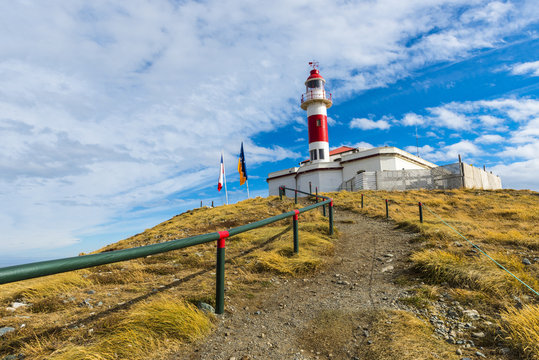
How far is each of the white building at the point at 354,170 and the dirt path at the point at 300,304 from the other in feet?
72.3

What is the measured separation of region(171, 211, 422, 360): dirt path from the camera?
279 cm

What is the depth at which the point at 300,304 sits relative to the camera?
3.91m

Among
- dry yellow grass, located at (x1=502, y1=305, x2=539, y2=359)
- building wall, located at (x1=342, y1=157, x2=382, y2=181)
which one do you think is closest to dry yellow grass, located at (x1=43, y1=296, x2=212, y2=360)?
dry yellow grass, located at (x1=502, y1=305, x2=539, y2=359)

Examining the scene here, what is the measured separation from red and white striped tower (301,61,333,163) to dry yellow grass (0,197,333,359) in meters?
27.8

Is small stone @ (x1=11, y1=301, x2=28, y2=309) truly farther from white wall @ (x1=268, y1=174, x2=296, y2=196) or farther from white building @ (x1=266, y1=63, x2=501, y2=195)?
white wall @ (x1=268, y1=174, x2=296, y2=196)

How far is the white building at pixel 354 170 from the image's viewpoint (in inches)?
1050

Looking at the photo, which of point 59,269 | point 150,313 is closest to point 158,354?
point 150,313

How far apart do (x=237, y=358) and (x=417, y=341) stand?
5.62ft

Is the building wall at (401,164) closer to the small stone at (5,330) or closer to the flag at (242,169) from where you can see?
the flag at (242,169)

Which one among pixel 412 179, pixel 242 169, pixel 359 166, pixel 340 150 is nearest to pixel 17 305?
pixel 242 169

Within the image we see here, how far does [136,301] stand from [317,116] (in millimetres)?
32486

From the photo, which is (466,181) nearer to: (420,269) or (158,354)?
(420,269)

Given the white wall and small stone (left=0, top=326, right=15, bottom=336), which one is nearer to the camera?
small stone (left=0, top=326, right=15, bottom=336)

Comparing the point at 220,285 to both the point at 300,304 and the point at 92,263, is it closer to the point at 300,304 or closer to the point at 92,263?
the point at 300,304
